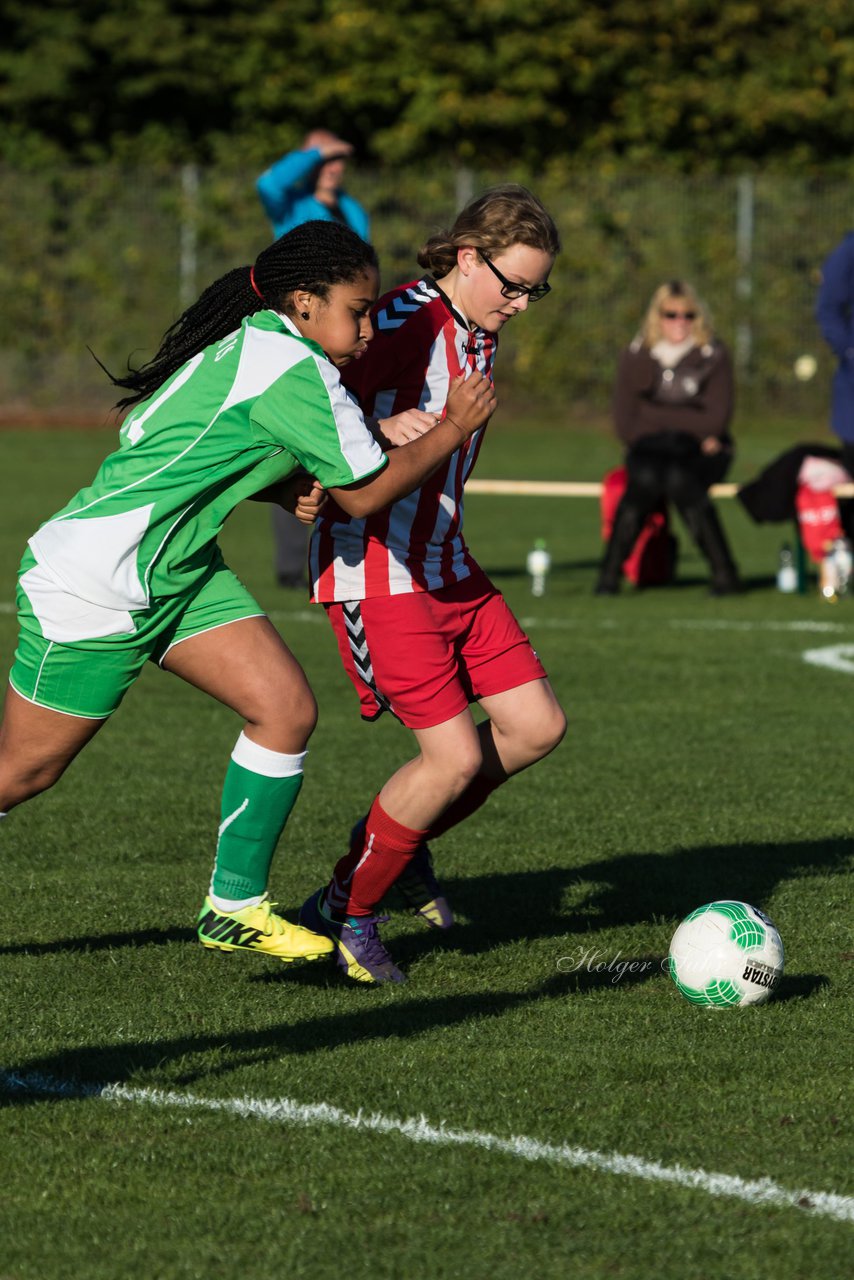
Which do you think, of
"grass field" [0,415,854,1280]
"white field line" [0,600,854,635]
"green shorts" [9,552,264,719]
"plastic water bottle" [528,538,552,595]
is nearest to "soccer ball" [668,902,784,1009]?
"grass field" [0,415,854,1280]

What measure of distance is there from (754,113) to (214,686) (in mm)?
29913

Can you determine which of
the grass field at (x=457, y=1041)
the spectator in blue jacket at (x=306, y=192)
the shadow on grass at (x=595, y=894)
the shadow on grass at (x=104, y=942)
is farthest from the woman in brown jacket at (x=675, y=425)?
the shadow on grass at (x=104, y=942)

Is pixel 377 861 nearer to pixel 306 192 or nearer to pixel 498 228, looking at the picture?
pixel 498 228

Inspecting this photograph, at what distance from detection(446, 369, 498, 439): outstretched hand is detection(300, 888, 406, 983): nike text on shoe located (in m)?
1.30

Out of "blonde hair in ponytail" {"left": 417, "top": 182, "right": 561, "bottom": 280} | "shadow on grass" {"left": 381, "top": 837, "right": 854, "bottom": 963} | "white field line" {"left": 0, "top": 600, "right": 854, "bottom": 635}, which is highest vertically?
"blonde hair in ponytail" {"left": 417, "top": 182, "right": 561, "bottom": 280}

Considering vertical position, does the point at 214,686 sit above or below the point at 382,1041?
above

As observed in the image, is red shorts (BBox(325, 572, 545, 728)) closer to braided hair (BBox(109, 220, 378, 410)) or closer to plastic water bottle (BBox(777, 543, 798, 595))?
braided hair (BBox(109, 220, 378, 410))

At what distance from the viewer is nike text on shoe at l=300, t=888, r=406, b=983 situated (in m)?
5.08

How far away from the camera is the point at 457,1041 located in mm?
4539

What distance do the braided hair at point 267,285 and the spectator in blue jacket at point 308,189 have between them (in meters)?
7.10

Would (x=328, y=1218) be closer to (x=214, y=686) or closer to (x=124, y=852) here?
(x=214, y=686)

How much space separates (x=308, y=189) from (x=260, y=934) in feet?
26.1

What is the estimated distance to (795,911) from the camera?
5.70 metres

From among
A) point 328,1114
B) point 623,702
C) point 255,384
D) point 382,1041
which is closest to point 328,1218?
point 328,1114
